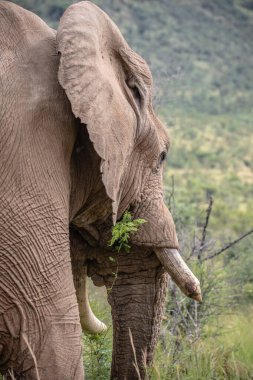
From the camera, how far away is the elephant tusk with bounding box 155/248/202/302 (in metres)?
4.05

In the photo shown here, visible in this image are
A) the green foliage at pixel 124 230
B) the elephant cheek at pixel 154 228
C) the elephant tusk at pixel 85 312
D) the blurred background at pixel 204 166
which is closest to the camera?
the green foliage at pixel 124 230

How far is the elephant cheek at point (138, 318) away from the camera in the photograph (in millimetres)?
4332

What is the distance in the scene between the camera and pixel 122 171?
3768 millimetres

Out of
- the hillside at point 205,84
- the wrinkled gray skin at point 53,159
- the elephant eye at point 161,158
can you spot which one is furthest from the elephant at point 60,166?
the hillside at point 205,84

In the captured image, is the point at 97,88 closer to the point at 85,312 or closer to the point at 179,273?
the point at 179,273

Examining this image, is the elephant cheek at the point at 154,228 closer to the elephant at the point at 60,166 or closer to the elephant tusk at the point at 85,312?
the elephant at the point at 60,166

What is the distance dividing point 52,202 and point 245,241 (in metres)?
8.24

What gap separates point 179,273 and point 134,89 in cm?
93

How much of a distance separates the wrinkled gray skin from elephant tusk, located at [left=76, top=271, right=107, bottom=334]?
614mm

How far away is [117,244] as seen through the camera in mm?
4281

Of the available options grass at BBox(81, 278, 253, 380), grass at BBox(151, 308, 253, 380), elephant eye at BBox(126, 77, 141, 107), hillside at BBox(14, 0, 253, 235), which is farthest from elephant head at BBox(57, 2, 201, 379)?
hillside at BBox(14, 0, 253, 235)

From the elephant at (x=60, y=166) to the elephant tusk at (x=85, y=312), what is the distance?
51cm

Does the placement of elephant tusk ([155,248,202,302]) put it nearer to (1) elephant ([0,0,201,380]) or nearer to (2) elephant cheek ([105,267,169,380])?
(1) elephant ([0,0,201,380])

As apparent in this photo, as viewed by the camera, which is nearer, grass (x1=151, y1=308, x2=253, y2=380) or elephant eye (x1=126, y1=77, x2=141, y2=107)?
elephant eye (x1=126, y1=77, x2=141, y2=107)
